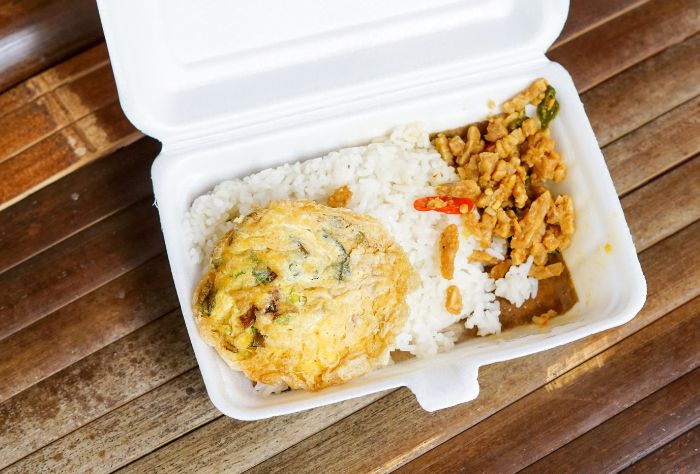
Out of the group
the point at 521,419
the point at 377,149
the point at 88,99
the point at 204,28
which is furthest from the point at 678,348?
the point at 88,99

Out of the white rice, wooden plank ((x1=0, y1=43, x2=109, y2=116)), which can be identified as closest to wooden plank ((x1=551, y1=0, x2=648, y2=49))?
the white rice

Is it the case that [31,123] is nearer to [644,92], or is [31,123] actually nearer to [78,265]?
[78,265]

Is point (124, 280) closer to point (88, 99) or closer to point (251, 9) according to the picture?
point (88, 99)

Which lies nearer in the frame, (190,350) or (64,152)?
(190,350)

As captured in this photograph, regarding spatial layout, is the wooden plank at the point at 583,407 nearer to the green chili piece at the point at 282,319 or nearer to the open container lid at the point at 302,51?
the green chili piece at the point at 282,319

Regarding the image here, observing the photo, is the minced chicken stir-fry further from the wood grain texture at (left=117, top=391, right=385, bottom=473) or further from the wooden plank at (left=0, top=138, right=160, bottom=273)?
the wooden plank at (left=0, top=138, right=160, bottom=273)

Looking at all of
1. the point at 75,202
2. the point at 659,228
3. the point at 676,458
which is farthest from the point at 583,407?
the point at 75,202
